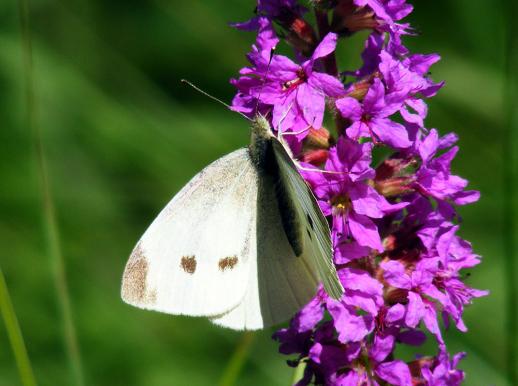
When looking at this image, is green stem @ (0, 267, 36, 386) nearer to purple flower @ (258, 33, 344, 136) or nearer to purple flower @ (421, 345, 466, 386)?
purple flower @ (258, 33, 344, 136)

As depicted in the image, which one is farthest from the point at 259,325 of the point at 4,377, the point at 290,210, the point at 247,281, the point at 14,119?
the point at 14,119

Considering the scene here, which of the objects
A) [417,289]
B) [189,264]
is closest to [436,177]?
[417,289]

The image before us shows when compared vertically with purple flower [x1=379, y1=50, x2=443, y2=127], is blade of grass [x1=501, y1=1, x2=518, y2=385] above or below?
below

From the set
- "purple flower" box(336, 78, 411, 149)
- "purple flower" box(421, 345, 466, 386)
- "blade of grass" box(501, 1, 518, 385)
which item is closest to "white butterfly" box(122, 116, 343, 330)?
"purple flower" box(336, 78, 411, 149)

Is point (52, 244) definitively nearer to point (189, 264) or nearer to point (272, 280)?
point (189, 264)

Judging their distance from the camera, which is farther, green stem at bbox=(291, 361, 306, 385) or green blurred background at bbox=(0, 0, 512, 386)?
green blurred background at bbox=(0, 0, 512, 386)

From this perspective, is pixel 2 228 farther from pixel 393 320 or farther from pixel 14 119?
pixel 393 320
